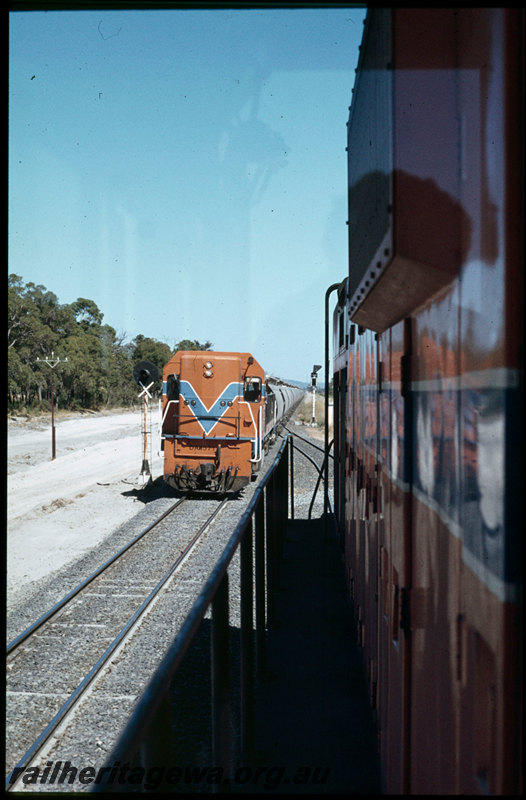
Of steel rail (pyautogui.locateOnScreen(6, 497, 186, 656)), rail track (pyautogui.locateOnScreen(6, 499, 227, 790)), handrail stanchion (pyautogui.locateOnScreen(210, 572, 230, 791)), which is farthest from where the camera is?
steel rail (pyautogui.locateOnScreen(6, 497, 186, 656))

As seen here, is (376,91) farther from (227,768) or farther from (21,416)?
(21,416)

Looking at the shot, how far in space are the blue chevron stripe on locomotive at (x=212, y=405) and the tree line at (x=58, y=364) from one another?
34.7 ft

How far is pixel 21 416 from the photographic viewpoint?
1462 inches

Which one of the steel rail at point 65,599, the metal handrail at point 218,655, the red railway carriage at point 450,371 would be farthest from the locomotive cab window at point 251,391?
the red railway carriage at point 450,371

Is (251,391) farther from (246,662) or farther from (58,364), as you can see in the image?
(58,364)

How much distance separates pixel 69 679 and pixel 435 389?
497 cm

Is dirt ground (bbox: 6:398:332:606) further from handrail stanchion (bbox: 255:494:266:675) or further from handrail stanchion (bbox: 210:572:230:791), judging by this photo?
handrail stanchion (bbox: 210:572:230:791)

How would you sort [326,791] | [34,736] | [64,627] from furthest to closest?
[64,627]
[34,736]
[326,791]

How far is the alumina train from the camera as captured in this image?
1477 centimetres

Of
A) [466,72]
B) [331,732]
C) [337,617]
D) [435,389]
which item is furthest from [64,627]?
[466,72]

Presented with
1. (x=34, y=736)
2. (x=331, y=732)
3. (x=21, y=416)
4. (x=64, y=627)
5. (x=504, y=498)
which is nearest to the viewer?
(x=504, y=498)

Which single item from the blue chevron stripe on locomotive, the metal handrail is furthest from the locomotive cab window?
the metal handrail

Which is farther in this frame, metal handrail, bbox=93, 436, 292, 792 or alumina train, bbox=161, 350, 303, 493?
alumina train, bbox=161, 350, 303, 493

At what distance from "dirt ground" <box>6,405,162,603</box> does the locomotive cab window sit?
11.4 feet
